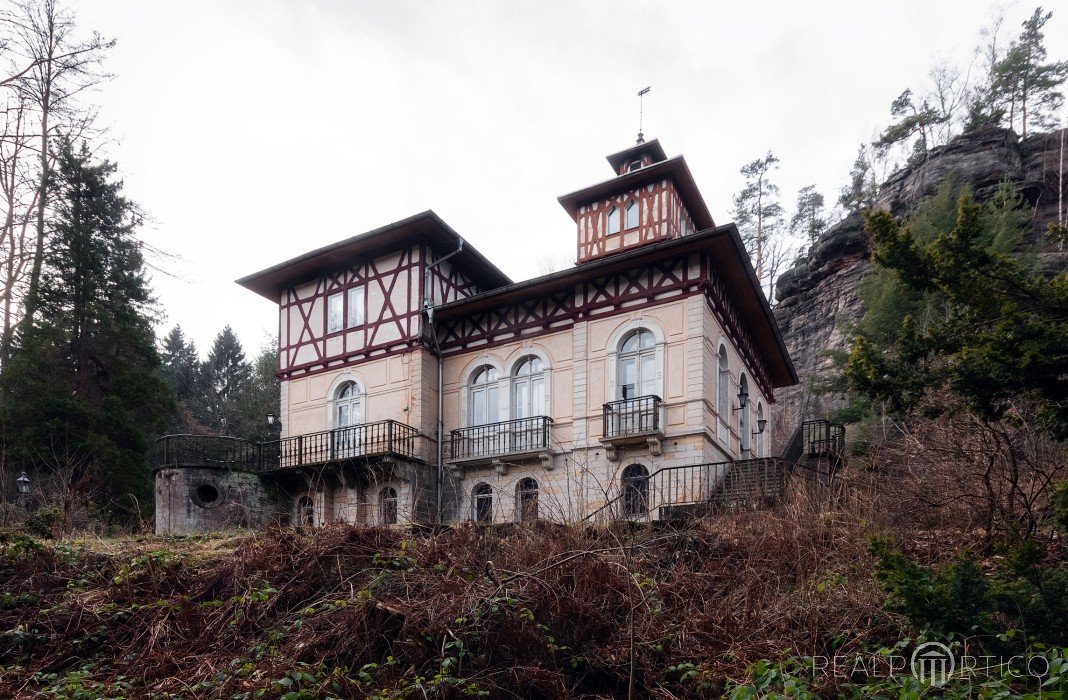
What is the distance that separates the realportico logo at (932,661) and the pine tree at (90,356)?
64.6 feet

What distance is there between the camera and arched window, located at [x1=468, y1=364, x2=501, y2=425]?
19.9m

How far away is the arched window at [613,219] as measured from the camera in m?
23.0

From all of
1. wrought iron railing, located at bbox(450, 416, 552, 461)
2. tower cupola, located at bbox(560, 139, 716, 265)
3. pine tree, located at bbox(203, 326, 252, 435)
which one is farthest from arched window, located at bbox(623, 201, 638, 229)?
pine tree, located at bbox(203, 326, 252, 435)

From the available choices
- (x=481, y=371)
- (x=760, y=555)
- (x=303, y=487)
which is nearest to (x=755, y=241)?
(x=481, y=371)

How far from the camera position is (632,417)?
17.5m

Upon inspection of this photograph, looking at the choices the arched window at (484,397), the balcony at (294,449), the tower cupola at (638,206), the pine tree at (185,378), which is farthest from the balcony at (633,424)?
the pine tree at (185,378)

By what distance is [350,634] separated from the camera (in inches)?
286

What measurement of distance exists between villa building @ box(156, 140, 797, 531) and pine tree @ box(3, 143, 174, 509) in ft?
11.7

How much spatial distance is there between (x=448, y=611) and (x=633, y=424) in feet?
34.7

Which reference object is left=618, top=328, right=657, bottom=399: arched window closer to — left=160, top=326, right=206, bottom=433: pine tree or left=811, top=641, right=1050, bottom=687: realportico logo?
left=811, top=641, right=1050, bottom=687: realportico logo

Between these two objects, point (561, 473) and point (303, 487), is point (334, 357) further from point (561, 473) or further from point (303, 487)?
point (561, 473)

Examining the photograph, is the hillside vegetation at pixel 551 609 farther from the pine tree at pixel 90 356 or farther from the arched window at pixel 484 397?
the pine tree at pixel 90 356

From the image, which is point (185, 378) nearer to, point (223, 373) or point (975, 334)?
point (223, 373)

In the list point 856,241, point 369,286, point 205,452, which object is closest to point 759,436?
point 369,286
